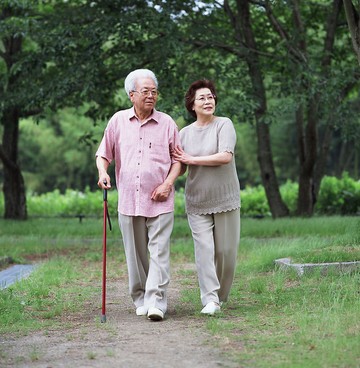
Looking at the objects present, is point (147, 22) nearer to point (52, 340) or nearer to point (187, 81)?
point (187, 81)

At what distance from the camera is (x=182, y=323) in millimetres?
7398

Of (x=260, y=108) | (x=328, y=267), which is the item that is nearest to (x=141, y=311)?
(x=328, y=267)

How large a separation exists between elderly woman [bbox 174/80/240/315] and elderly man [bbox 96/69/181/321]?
207 millimetres

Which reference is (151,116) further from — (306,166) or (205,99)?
(306,166)

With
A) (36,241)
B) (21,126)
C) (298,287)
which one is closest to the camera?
(298,287)

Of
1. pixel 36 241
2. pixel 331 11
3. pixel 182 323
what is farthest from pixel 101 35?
pixel 182 323

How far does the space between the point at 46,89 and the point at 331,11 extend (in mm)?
6993

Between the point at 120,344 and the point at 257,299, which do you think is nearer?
the point at 120,344

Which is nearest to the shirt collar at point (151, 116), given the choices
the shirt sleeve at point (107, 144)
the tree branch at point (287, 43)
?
the shirt sleeve at point (107, 144)

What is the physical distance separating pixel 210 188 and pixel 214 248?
55 cm

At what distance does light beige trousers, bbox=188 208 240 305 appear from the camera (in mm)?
7961

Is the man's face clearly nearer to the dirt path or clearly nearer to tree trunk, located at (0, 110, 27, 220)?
the dirt path

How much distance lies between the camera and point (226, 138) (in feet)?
26.0

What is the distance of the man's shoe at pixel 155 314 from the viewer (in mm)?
7512
